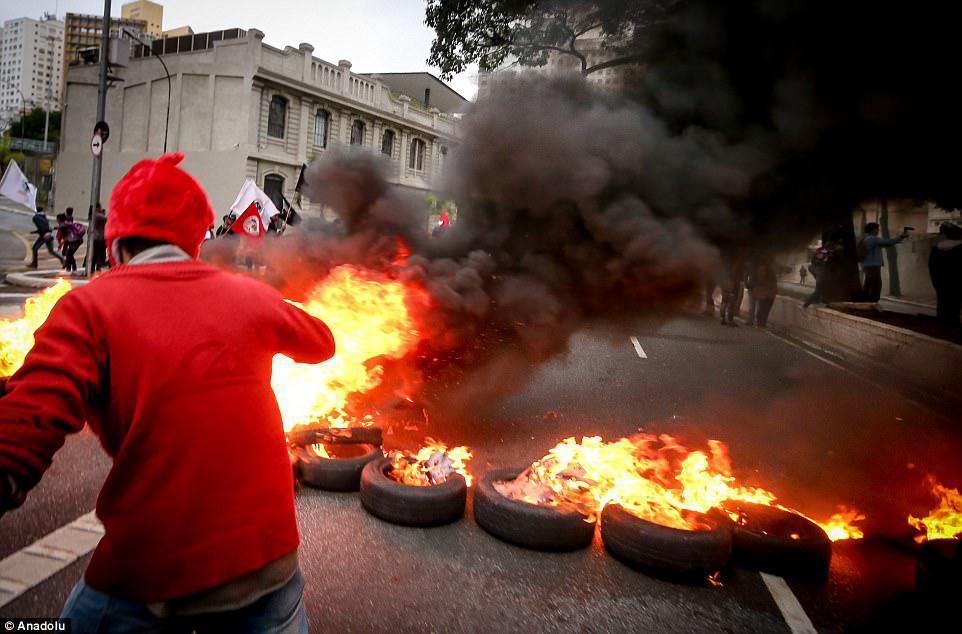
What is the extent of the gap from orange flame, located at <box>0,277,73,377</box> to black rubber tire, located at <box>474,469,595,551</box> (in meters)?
3.60

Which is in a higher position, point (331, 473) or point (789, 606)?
point (331, 473)

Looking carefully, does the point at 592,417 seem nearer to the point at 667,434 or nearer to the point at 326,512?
the point at 667,434

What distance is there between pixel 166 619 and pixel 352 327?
361 cm

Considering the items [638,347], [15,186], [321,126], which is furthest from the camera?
[321,126]

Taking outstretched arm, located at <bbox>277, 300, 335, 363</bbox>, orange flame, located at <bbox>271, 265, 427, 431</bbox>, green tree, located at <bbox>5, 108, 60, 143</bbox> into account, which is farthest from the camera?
green tree, located at <bbox>5, 108, 60, 143</bbox>

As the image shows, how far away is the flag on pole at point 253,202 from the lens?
11969mm

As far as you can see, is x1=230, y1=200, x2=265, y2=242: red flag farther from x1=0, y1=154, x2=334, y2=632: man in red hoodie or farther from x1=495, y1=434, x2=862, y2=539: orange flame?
x1=0, y1=154, x2=334, y2=632: man in red hoodie

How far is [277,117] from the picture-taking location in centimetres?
3194

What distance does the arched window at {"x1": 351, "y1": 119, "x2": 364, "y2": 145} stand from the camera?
35281mm

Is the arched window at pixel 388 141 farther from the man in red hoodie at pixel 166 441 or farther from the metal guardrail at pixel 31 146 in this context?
the metal guardrail at pixel 31 146

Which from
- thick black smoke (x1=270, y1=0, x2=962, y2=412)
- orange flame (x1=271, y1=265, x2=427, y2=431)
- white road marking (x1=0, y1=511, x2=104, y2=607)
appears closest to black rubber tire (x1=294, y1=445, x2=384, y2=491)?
orange flame (x1=271, y1=265, x2=427, y2=431)

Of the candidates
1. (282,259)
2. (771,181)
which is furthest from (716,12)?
(282,259)

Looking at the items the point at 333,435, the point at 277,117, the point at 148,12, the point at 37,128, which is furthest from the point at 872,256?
the point at 148,12

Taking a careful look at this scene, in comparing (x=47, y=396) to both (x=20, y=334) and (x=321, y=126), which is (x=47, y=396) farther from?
(x=321, y=126)
